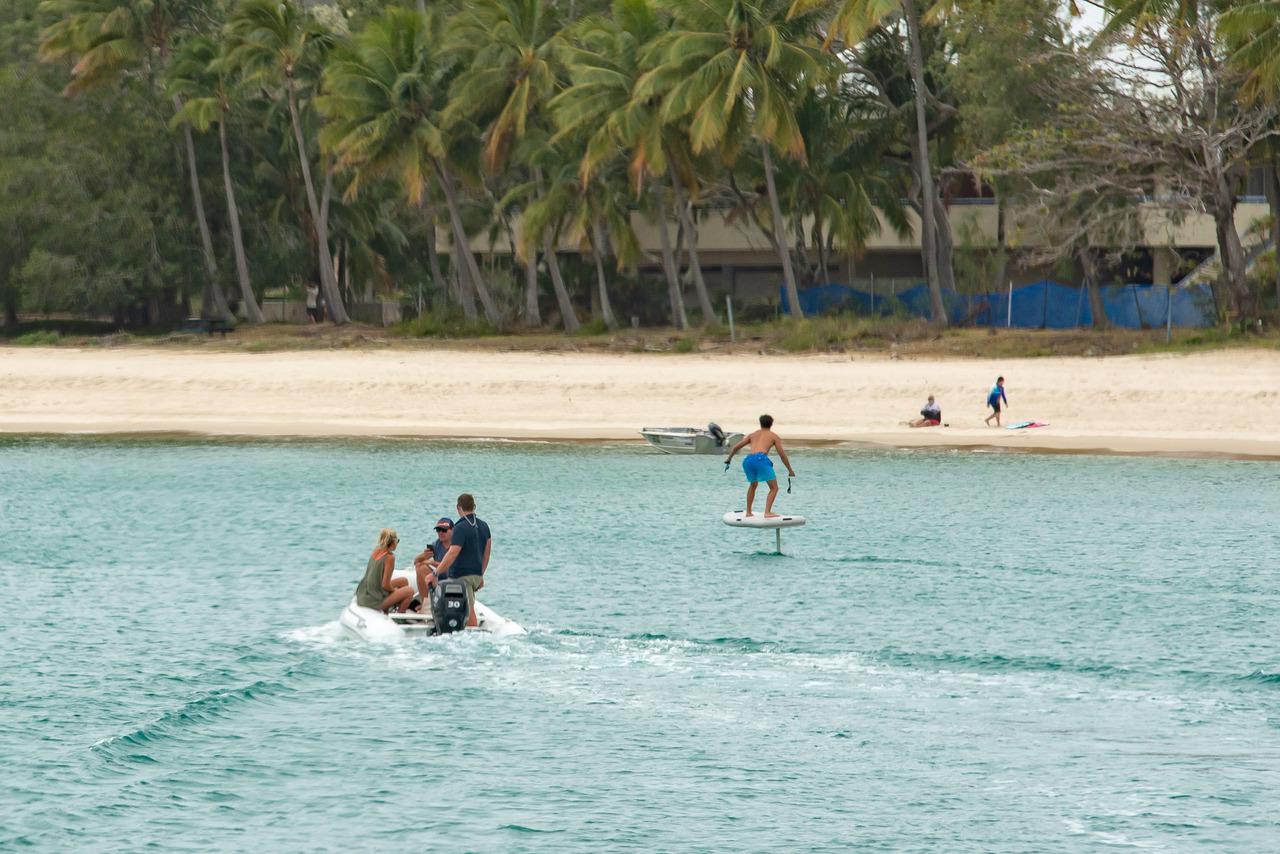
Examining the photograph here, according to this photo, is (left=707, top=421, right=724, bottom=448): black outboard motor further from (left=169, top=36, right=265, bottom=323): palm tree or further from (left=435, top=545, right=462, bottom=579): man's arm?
(left=169, top=36, right=265, bottom=323): palm tree

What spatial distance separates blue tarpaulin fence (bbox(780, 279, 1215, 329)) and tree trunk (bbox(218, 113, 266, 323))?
19.5 meters

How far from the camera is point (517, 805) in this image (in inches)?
548

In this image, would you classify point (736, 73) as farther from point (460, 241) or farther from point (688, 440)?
point (688, 440)

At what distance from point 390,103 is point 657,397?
50.0 ft

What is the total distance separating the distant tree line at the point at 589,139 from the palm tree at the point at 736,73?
0.11 metres

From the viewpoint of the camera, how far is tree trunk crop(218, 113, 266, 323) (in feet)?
183

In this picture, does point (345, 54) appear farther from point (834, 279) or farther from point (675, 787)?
point (675, 787)

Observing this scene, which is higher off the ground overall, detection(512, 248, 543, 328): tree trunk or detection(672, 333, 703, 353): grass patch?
detection(512, 248, 543, 328): tree trunk

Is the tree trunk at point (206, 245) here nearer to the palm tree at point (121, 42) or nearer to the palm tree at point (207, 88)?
the palm tree at point (121, 42)

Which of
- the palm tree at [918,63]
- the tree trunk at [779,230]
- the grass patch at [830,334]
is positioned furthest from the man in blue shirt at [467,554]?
the tree trunk at [779,230]

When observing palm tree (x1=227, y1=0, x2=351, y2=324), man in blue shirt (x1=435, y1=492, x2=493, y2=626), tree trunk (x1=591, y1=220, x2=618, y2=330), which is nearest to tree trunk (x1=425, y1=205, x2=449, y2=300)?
palm tree (x1=227, y1=0, x2=351, y2=324)

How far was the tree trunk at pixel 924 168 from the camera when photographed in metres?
46.1

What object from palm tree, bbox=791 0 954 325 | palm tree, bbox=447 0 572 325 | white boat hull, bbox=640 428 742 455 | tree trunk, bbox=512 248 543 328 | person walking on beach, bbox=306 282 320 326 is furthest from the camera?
person walking on beach, bbox=306 282 320 326

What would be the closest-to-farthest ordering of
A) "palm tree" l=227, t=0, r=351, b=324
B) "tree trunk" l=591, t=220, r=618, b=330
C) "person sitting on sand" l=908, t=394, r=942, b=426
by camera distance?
"person sitting on sand" l=908, t=394, r=942, b=426 < "tree trunk" l=591, t=220, r=618, b=330 < "palm tree" l=227, t=0, r=351, b=324
